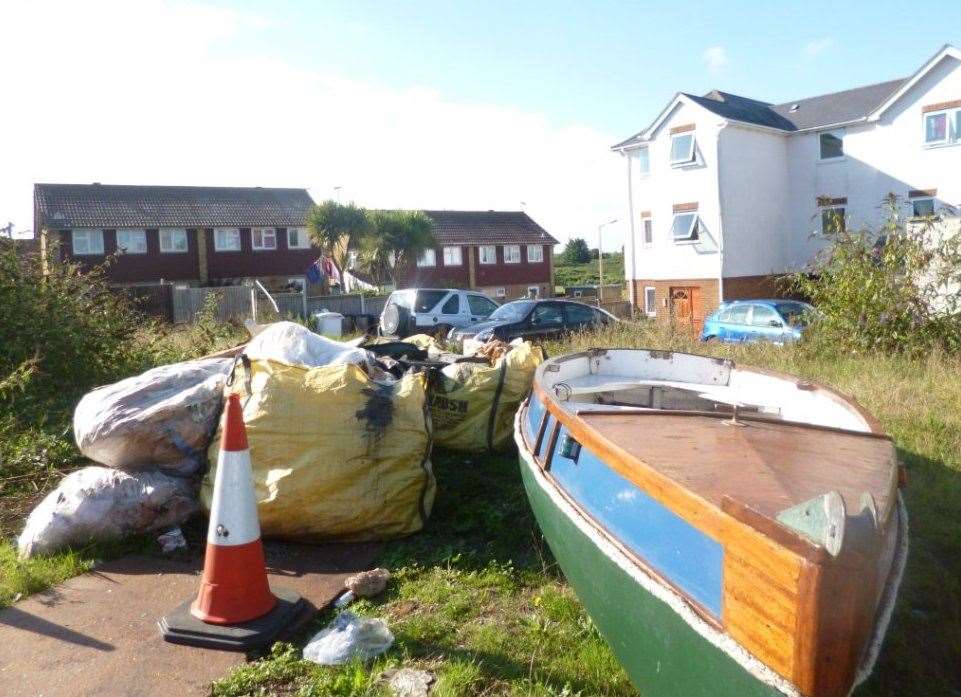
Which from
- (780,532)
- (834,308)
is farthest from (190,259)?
(780,532)

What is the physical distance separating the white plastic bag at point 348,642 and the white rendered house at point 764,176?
21152 millimetres

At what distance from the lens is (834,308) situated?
1040 centimetres


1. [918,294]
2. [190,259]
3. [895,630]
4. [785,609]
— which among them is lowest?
[895,630]

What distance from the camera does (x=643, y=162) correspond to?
26.9m

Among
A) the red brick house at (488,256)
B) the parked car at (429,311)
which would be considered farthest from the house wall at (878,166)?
the red brick house at (488,256)

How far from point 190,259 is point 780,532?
36.7m

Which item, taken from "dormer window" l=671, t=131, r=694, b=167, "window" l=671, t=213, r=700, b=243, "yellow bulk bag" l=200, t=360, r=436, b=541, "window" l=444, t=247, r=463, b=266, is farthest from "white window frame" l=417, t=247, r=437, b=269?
"yellow bulk bag" l=200, t=360, r=436, b=541

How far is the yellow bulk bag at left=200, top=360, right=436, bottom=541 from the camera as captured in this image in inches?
181

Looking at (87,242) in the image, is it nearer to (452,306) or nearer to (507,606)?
(452,306)

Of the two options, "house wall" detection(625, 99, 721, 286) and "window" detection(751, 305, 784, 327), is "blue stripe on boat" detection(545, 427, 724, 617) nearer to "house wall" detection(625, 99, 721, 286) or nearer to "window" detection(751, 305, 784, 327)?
"window" detection(751, 305, 784, 327)

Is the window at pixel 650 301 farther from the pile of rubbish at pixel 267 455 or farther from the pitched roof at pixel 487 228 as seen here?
the pile of rubbish at pixel 267 455

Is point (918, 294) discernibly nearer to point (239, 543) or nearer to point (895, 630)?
point (895, 630)

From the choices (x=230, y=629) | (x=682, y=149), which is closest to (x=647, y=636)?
(x=230, y=629)

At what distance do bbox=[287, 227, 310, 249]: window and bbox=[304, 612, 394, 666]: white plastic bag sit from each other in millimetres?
36306
